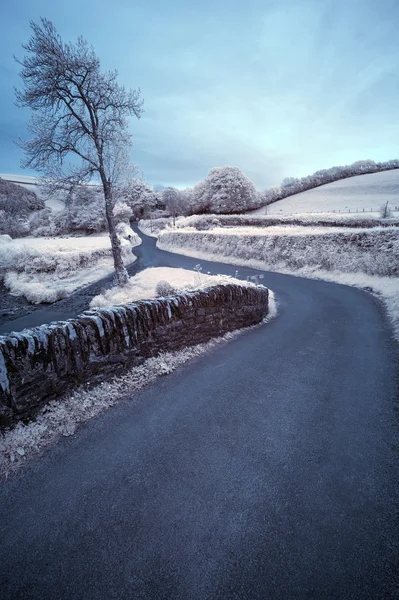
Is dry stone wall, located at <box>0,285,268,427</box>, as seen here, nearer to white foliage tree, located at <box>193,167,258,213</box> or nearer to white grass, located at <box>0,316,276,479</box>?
white grass, located at <box>0,316,276,479</box>

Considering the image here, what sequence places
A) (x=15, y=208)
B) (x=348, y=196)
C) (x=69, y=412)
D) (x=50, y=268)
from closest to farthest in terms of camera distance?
(x=69, y=412) → (x=50, y=268) → (x=15, y=208) → (x=348, y=196)

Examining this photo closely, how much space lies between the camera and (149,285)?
13984mm

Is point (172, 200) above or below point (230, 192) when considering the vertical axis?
above

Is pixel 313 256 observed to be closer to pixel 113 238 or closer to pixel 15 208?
pixel 113 238

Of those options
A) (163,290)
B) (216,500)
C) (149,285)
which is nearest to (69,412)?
(216,500)

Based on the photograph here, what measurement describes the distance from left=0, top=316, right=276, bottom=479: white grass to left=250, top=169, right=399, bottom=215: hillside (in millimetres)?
38880

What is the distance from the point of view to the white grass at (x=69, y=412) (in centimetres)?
286

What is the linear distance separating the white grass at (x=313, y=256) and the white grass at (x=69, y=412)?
670 cm

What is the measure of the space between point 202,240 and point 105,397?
24.6m

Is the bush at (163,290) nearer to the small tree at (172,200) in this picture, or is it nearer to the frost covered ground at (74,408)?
the frost covered ground at (74,408)

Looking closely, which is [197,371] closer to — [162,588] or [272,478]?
[272,478]

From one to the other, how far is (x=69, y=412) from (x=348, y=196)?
5037cm

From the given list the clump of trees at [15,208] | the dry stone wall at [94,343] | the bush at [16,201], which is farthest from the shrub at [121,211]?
the dry stone wall at [94,343]

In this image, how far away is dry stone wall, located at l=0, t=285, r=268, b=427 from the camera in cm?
312
